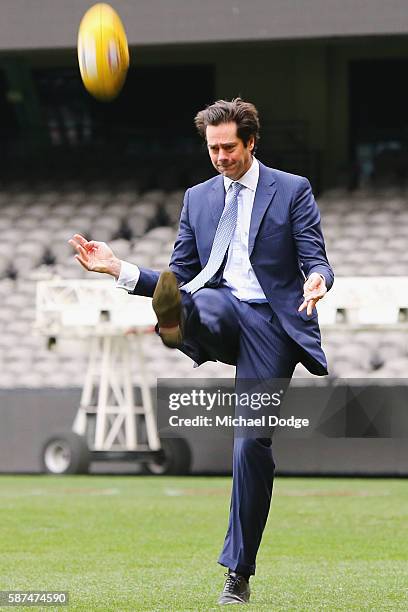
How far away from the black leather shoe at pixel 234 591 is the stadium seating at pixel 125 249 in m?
10.4

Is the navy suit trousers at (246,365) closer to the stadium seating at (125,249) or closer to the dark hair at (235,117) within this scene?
the dark hair at (235,117)

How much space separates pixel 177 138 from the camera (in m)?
21.8

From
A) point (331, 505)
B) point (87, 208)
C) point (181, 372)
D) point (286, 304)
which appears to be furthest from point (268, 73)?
point (286, 304)

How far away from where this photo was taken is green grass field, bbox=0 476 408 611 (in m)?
6.02

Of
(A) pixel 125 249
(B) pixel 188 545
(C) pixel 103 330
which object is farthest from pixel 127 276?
(A) pixel 125 249

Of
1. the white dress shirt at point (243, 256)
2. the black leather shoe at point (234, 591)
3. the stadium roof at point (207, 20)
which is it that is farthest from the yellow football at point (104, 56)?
the stadium roof at point (207, 20)

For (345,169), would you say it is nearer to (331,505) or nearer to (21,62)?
(21,62)

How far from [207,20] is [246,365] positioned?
1313 cm

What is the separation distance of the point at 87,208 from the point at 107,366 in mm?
5159

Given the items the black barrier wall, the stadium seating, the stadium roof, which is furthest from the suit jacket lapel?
the stadium roof

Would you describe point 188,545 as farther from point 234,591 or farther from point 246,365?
point 246,365

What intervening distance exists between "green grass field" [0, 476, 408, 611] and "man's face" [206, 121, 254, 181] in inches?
67.7

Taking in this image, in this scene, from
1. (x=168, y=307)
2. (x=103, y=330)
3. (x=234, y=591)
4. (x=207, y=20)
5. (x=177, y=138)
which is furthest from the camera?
(x=177, y=138)

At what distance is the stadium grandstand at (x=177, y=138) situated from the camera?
1781 centimetres
